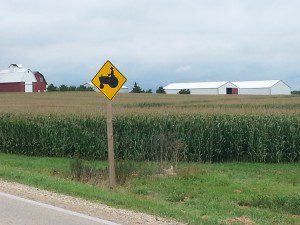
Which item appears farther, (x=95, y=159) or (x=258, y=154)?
(x=95, y=159)

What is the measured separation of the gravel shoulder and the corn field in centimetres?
910

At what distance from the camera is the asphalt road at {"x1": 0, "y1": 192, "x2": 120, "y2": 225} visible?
7.82 metres

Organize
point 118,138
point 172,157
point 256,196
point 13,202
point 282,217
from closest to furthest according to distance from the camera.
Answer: point 13,202, point 282,217, point 256,196, point 172,157, point 118,138

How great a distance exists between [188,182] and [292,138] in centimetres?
817

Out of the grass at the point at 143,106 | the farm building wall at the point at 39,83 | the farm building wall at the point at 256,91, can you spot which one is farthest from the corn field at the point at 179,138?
the farm building wall at the point at 256,91

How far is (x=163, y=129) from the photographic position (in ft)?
75.3

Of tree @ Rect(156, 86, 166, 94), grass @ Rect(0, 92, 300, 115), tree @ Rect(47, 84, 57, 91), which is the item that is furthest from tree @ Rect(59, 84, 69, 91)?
grass @ Rect(0, 92, 300, 115)

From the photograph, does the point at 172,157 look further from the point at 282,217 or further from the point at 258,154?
the point at 282,217

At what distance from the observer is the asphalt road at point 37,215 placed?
7.82 metres

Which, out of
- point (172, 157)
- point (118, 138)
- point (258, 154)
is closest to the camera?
point (172, 157)

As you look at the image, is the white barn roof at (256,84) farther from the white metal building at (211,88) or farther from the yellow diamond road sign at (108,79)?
the yellow diamond road sign at (108,79)

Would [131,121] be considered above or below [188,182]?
above

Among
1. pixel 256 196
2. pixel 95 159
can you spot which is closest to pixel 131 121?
pixel 95 159

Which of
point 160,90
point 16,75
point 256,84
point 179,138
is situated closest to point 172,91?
point 160,90
